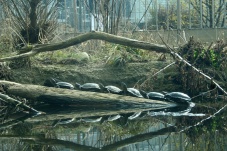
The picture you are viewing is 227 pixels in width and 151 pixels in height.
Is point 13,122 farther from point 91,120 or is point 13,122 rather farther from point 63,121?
point 91,120

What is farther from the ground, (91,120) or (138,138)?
(138,138)

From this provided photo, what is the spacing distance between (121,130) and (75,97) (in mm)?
2802

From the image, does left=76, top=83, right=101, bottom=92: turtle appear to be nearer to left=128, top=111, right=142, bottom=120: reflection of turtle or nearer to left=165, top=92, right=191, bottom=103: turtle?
left=165, top=92, right=191, bottom=103: turtle

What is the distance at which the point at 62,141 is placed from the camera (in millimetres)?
5824

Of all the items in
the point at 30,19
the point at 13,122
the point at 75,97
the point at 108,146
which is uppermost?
the point at 30,19

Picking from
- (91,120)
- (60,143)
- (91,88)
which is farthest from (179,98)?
(60,143)

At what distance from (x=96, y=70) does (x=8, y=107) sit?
8.32 ft

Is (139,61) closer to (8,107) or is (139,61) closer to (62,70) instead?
(62,70)

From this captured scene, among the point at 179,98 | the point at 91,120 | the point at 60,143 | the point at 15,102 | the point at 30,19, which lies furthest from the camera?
the point at 30,19

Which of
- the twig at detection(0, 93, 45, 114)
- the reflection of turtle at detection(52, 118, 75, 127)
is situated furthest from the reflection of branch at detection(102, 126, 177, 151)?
the twig at detection(0, 93, 45, 114)

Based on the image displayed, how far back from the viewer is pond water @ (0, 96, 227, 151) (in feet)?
17.7

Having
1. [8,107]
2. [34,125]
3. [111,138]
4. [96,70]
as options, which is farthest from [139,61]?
[111,138]

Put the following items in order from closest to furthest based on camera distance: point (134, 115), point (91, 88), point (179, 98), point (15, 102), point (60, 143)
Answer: point (60, 143)
point (134, 115)
point (15, 102)
point (179, 98)
point (91, 88)

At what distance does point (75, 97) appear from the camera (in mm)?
9359
